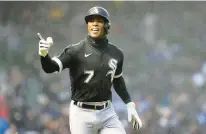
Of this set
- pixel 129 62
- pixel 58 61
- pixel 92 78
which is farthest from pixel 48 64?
pixel 129 62

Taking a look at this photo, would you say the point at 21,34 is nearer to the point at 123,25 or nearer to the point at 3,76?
the point at 3,76

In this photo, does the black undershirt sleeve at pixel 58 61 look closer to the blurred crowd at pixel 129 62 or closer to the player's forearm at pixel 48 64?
the player's forearm at pixel 48 64

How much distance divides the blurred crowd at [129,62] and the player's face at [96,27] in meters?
3.03

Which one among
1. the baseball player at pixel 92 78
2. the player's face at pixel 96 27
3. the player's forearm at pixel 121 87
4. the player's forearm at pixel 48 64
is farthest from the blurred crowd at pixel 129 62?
the player's forearm at pixel 48 64

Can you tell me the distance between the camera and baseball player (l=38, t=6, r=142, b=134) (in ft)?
11.2

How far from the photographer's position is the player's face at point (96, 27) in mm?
3496

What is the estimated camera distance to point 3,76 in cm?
659

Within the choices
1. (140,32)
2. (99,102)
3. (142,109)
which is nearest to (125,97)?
(99,102)

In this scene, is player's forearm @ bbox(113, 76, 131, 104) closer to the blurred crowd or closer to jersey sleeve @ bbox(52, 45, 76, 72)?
jersey sleeve @ bbox(52, 45, 76, 72)

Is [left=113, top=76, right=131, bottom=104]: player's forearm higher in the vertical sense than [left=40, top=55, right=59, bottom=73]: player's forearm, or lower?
lower

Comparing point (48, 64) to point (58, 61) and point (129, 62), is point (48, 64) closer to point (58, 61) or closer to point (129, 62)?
point (58, 61)

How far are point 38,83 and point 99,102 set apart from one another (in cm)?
325

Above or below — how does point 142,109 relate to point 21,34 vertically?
below

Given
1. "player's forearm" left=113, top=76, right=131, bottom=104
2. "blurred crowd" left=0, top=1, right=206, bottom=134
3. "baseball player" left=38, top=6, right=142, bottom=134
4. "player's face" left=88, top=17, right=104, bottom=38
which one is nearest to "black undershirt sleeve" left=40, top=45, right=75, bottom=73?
"baseball player" left=38, top=6, right=142, bottom=134
